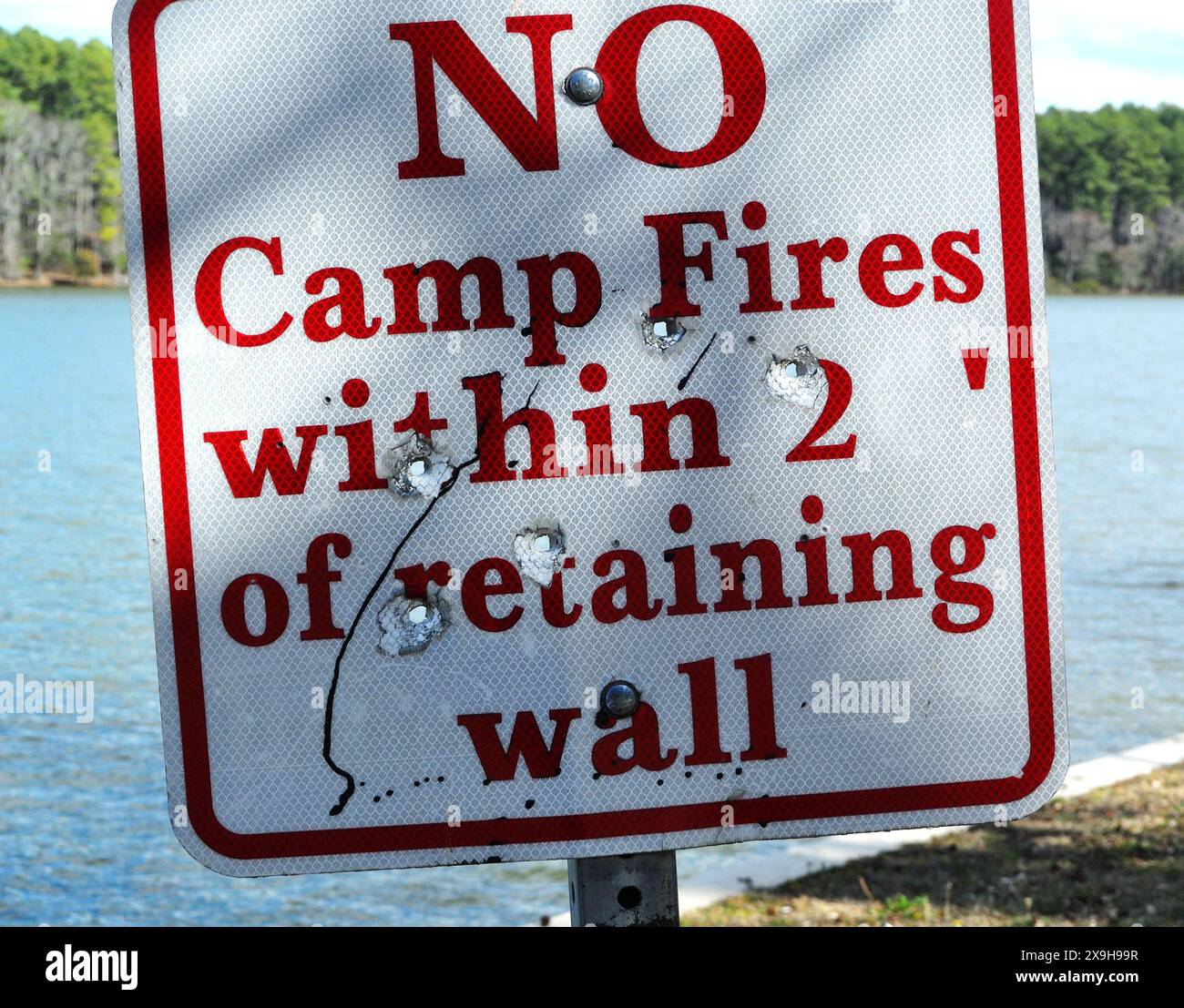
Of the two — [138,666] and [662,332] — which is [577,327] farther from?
[138,666]

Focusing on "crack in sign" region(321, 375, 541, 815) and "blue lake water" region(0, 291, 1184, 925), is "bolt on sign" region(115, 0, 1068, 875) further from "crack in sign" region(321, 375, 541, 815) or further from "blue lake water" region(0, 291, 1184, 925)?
"blue lake water" region(0, 291, 1184, 925)

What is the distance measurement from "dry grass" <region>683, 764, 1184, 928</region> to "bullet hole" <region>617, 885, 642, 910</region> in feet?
12.8

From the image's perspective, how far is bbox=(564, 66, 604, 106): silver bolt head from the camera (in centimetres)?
144

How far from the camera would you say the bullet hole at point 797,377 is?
1456 mm

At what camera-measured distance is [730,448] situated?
1.46 metres

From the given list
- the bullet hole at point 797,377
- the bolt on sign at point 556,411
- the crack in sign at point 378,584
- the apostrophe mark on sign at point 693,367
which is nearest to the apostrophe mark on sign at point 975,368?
the bolt on sign at point 556,411

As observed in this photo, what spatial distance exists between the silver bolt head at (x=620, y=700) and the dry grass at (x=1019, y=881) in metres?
3.97

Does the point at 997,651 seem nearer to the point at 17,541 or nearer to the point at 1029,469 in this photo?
the point at 1029,469

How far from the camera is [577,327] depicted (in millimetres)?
1443

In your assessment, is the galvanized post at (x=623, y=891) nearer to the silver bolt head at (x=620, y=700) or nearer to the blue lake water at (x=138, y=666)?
the silver bolt head at (x=620, y=700)

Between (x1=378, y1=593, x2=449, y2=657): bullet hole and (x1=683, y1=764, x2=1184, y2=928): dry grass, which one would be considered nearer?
(x1=378, y1=593, x2=449, y2=657): bullet hole

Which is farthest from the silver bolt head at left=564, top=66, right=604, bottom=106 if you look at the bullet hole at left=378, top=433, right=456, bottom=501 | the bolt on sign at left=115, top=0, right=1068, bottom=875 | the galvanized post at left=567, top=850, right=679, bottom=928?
the galvanized post at left=567, top=850, right=679, bottom=928

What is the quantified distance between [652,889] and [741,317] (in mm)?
547
